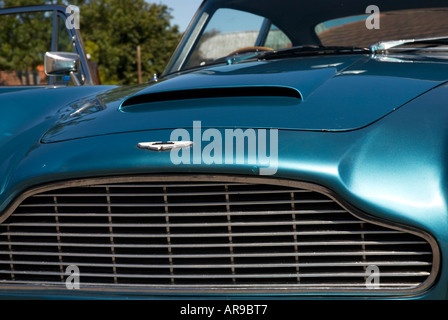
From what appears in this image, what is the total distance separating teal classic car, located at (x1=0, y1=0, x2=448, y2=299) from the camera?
1816 millimetres

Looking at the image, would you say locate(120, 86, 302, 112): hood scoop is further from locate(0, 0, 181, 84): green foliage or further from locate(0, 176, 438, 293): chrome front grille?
locate(0, 0, 181, 84): green foliage

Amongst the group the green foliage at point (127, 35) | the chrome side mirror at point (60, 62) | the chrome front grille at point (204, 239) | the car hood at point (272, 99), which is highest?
the green foliage at point (127, 35)

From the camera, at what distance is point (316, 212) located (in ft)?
6.08

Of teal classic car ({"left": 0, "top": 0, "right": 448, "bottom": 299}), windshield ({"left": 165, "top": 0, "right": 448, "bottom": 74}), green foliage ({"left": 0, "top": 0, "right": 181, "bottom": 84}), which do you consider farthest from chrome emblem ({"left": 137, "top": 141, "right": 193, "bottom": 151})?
green foliage ({"left": 0, "top": 0, "right": 181, "bottom": 84})

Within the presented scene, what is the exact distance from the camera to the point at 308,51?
10.1 feet

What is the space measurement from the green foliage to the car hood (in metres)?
32.9

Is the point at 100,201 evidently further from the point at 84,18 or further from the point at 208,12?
the point at 84,18

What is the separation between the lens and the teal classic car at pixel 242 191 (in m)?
1.82

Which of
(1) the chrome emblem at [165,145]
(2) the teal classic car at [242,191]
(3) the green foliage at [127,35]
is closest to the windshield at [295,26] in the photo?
(2) the teal classic car at [242,191]

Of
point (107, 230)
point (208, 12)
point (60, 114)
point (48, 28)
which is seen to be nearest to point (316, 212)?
point (107, 230)

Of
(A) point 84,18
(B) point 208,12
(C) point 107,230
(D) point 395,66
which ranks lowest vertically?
(C) point 107,230

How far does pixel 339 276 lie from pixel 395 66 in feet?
3.19

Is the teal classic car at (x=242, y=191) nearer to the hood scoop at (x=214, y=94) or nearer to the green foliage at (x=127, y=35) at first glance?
the hood scoop at (x=214, y=94)

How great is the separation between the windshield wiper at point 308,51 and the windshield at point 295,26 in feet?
0.16
